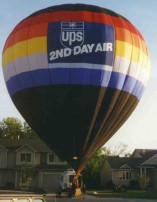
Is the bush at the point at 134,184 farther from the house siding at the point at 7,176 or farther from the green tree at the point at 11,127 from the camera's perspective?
the green tree at the point at 11,127

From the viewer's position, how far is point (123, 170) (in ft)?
200

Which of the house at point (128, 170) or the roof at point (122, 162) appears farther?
the roof at point (122, 162)

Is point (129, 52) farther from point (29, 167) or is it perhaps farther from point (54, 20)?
point (29, 167)

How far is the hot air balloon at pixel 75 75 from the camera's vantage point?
26109mm

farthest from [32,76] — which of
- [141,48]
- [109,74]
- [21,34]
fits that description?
[141,48]

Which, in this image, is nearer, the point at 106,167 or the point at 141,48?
the point at 141,48

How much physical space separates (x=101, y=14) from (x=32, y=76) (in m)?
6.29

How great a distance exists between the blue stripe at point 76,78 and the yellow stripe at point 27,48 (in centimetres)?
133

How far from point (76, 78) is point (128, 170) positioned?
38286 millimetres

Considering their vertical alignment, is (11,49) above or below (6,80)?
above

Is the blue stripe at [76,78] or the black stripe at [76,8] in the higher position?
the black stripe at [76,8]

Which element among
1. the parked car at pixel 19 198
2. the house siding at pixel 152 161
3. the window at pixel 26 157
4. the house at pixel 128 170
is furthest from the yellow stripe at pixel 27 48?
the house siding at pixel 152 161

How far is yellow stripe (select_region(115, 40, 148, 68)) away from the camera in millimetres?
27094

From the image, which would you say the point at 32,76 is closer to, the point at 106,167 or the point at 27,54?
the point at 27,54
